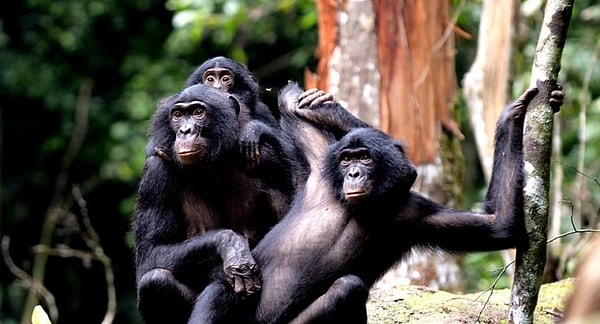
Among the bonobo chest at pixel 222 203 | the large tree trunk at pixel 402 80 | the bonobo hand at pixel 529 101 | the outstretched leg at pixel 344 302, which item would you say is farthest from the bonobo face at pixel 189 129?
the large tree trunk at pixel 402 80

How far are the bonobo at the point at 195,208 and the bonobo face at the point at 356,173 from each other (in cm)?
74

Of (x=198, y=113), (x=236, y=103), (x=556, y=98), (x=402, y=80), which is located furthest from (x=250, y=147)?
(x=402, y=80)

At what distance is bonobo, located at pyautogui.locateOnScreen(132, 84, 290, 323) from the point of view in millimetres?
5930

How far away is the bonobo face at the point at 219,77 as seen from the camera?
7266mm

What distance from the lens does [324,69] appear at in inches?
370

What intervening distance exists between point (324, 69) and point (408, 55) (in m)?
0.81

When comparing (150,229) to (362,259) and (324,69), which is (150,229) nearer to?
(362,259)

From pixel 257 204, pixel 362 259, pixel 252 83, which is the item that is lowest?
pixel 362 259

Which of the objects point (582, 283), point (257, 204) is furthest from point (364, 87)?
point (582, 283)

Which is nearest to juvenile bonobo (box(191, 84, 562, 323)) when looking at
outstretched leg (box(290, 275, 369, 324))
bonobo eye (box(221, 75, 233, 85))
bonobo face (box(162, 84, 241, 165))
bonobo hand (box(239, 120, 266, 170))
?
outstretched leg (box(290, 275, 369, 324))

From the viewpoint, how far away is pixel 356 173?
5.65 metres

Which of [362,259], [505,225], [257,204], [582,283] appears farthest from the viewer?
[257,204]

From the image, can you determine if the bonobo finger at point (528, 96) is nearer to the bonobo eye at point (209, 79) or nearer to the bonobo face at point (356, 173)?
the bonobo face at point (356, 173)

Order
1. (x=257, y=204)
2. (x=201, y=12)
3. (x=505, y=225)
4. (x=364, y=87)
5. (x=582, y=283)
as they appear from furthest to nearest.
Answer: (x=201, y=12) < (x=364, y=87) < (x=257, y=204) < (x=505, y=225) < (x=582, y=283)
